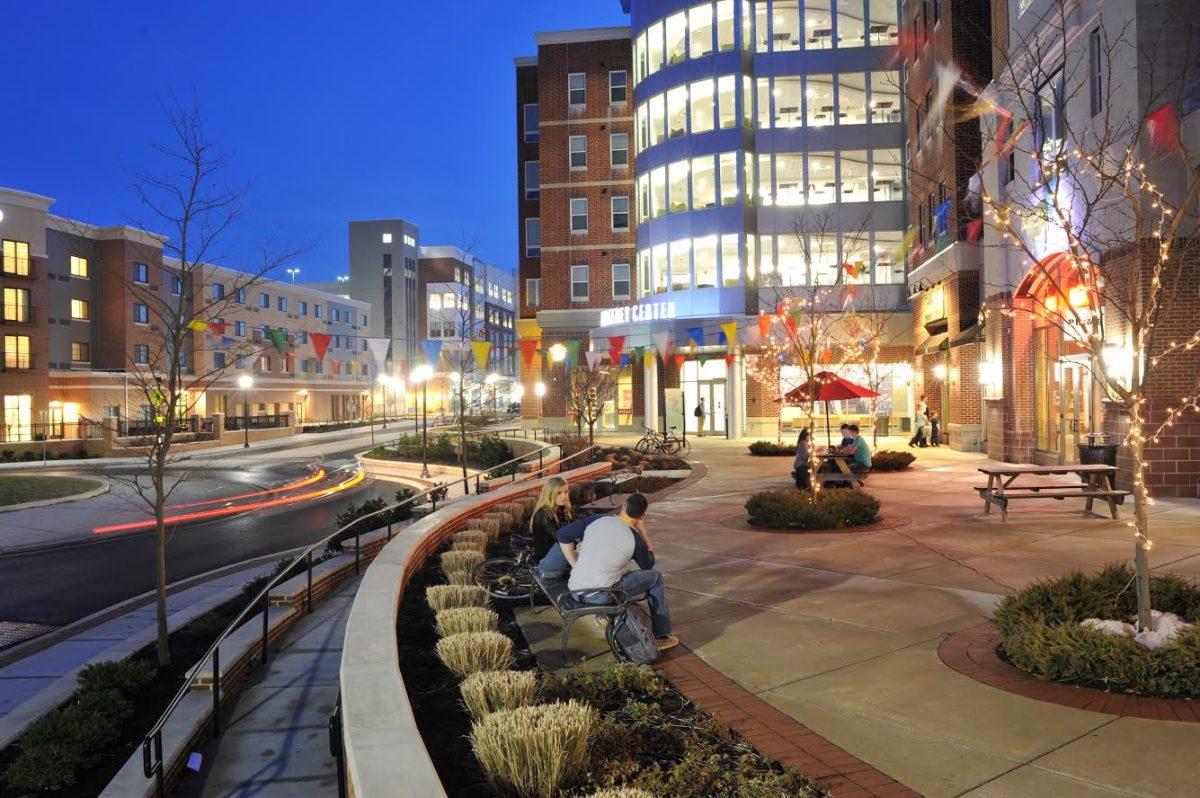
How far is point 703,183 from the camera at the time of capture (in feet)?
133

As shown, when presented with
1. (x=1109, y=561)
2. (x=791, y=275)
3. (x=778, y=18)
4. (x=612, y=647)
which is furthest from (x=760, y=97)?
(x=612, y=647)

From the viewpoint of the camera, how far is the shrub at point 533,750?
4.29m

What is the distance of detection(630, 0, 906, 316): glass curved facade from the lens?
128 feet

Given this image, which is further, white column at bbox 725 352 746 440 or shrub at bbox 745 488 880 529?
white column at bbox 725 352 746 440

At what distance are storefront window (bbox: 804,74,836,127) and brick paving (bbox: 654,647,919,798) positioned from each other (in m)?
37.3

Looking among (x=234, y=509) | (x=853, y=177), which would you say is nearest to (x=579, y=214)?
(x=853, y=177)

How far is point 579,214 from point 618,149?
13.8ft

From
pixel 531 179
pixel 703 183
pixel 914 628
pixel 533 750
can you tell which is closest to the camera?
pixel 533 750

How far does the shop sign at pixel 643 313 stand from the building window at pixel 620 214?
23.5ft

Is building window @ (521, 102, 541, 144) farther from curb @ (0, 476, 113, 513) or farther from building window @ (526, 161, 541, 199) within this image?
curb @ (0, 476, 113, 513)

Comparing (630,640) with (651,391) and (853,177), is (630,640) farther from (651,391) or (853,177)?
(853,177)

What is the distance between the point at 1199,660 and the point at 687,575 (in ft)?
18.3

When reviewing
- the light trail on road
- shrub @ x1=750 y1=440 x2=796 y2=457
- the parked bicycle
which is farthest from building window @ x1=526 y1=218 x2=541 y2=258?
shrub @ x1=750 y1=440 x2=796 y2=457

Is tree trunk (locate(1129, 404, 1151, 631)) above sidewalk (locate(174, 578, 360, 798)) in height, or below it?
above
